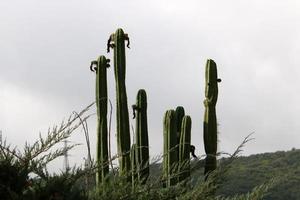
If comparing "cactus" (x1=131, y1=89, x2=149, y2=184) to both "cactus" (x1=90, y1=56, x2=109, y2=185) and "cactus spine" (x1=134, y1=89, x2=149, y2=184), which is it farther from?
"cactus" (x1=90, y1=56, x2=109, y2=185)

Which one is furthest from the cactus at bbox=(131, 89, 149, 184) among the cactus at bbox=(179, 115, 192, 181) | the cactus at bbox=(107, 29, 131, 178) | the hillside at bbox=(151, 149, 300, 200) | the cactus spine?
the hillside at bbox=(151, 149, 300, 200)

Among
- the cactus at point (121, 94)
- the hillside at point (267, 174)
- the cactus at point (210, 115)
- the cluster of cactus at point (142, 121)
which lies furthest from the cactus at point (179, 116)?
the hillside at point (267, 174)

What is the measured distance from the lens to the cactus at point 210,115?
10812 millimetres

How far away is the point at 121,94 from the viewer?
439 inches

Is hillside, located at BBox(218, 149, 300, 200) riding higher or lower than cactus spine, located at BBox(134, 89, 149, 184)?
higher

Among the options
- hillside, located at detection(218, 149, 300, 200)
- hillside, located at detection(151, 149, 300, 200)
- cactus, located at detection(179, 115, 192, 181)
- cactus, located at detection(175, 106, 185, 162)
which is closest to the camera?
cactus, located at detection(179, 115, 192, 181)

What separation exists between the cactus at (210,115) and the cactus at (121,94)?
1.26m

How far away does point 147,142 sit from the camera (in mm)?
11359

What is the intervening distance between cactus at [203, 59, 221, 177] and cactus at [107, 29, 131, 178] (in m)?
1.26

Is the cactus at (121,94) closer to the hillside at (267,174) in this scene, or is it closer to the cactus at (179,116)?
the cactus at (179,116)

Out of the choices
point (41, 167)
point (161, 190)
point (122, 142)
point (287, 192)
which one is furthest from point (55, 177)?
point (287, 192)

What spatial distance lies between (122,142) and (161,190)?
4.53 meters

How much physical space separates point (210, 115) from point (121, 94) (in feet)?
4.90

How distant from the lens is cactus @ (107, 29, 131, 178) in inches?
423
